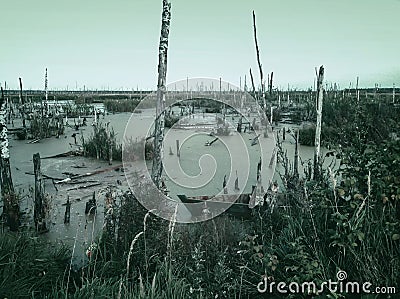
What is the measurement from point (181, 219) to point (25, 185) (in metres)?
3.96

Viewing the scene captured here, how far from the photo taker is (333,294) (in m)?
2.55

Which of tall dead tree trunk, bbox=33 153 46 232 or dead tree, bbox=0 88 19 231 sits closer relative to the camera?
dead tree, bbox=0 88 19 231

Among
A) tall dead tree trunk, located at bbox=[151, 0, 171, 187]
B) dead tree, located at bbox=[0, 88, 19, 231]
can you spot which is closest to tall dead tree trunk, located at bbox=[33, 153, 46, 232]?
dead tree, located at bbox=[0, 88, 19, 231]

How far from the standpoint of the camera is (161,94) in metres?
4.96

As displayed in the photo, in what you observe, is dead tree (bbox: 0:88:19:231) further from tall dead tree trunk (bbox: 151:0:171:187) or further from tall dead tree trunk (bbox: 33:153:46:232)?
tall dead tree trunk (bbox: 151:0:171:187)

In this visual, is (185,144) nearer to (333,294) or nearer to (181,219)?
(181,219)

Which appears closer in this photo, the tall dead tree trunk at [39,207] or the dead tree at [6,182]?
the dead tree at [6,182]

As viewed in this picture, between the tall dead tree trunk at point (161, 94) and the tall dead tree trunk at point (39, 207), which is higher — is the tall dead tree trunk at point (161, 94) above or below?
above

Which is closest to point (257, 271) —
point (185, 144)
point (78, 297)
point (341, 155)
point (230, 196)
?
point (341, 155)

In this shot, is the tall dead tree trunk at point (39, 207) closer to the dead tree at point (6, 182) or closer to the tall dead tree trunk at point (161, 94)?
the dead tree at point (6, 182)

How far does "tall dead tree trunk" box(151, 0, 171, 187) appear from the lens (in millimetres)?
4848

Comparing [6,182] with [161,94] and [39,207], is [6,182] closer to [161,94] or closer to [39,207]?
[39,207]

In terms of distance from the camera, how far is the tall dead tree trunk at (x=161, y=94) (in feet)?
15.9

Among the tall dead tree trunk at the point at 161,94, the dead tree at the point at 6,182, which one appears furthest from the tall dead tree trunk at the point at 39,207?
the tall dead tree trunk at the point at 161,94
